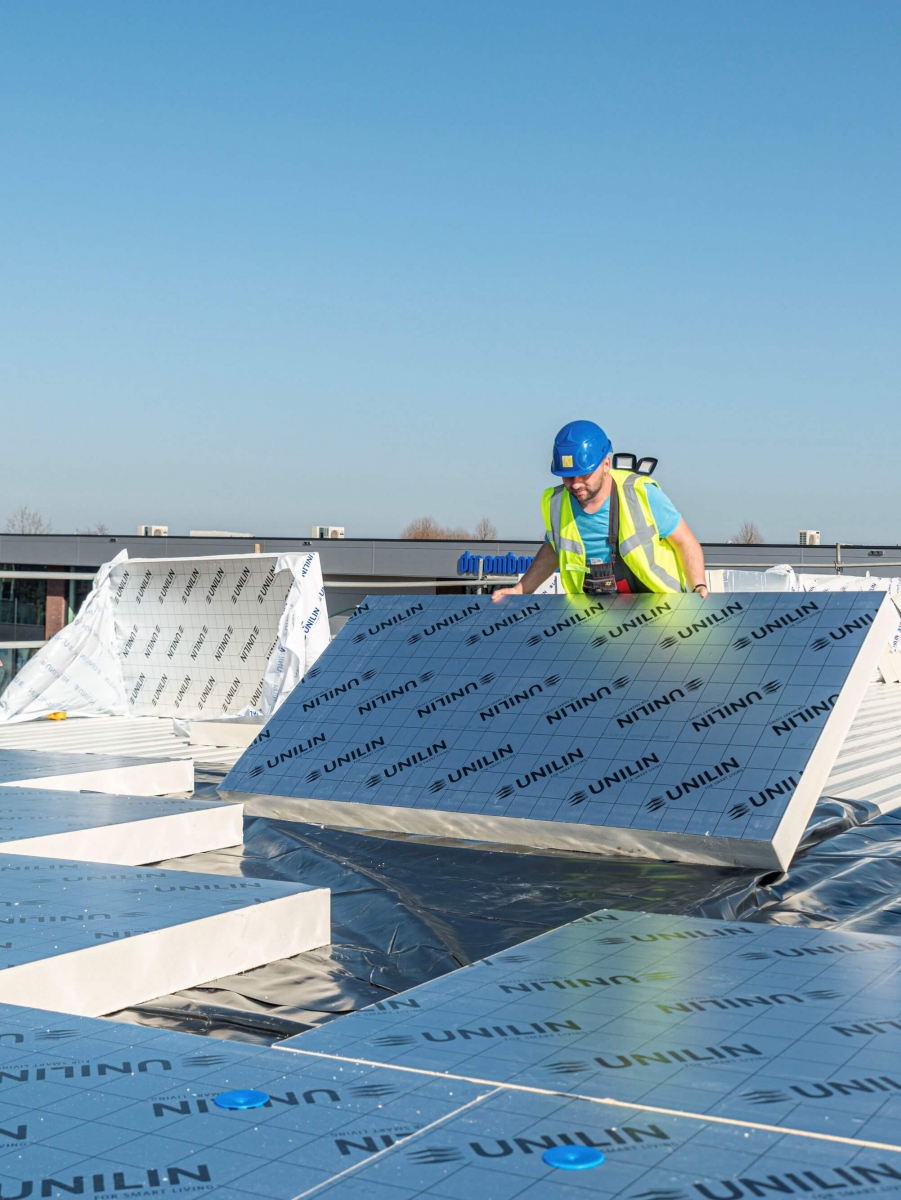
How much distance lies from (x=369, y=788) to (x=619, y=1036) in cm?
288

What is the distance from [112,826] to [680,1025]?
2333 mm

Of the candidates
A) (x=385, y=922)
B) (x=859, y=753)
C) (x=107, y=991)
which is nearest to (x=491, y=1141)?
(x=107, y=991)

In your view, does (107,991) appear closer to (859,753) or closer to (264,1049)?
(264,1049)

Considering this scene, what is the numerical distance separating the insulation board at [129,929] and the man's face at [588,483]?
2.37 metres

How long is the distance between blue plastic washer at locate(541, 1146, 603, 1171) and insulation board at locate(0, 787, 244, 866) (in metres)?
2.51

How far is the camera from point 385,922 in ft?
11.5

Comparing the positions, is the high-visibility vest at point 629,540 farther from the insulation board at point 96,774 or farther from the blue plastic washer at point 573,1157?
the blue plastic washer at point 573,1157

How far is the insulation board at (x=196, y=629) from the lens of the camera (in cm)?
866

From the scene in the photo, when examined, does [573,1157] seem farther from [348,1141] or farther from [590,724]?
[590,724]

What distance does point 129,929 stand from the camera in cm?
283

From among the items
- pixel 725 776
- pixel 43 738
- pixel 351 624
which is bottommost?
pixel 43 738

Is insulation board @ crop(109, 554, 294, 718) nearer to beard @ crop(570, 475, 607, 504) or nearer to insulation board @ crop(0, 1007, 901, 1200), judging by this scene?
beard @ crop(570, 475, 607, 504)

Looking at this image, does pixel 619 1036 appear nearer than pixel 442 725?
Yes

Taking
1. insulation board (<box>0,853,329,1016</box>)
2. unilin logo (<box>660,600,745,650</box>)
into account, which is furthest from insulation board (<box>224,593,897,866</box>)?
insulation board (<box>0,853,329,1016</box>)
